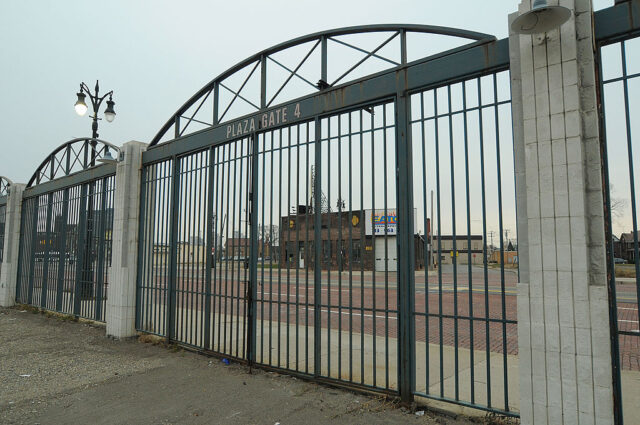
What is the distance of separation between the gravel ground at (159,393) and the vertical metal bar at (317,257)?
0.47 m

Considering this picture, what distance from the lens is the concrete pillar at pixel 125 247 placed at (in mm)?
9305

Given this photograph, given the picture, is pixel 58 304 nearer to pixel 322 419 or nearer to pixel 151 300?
pixel 151 300

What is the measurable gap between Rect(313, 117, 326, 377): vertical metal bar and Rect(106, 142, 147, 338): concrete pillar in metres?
5.23

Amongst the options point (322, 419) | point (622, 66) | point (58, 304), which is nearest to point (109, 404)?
point (322, 419)

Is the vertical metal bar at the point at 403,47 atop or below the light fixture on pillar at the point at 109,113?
below

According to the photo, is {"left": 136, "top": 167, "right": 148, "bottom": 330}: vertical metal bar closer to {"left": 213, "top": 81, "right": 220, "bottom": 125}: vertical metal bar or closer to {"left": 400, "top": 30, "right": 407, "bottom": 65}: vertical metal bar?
{"left": 213, "top": 81, "right": 220, "bottom": 125}: vertical metal bar

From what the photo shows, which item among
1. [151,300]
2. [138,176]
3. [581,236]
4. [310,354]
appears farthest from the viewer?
[138,176]

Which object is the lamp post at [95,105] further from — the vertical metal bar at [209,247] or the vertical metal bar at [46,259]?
the vertical metal bar at [209,247]

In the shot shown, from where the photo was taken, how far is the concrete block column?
48.6ft

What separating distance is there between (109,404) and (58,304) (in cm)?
848

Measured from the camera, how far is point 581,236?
375 centimetres

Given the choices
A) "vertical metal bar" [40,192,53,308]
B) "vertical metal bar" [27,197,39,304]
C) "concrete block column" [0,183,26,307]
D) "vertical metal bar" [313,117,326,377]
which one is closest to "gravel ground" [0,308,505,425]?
"vertical metal bar" [313,117,326,377]

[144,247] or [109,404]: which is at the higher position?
[144,247]

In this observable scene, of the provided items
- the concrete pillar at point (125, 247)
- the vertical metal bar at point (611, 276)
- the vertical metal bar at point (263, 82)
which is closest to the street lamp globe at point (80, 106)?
the concrete pillar at point (125, 247)
